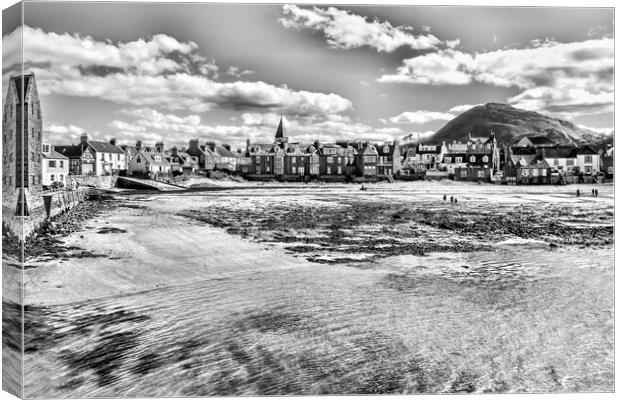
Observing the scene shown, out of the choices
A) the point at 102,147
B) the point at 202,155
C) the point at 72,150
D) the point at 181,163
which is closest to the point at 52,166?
the point at 72,150

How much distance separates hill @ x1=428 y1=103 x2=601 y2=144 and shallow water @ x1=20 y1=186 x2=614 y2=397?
1.21m

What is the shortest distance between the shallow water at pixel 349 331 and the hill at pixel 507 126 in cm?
121

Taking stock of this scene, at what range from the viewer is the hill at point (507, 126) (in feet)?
16.1

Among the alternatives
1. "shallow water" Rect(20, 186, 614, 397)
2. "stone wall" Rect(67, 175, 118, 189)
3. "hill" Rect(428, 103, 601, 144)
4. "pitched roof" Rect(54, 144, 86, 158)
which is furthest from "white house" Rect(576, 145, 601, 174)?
"pitched roof" Rect(54, 144, 86, 158)

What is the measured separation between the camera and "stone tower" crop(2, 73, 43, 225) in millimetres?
4070

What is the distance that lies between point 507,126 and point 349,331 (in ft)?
8.89

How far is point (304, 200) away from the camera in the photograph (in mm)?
5023

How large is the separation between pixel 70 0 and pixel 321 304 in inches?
141

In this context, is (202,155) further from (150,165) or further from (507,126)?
(507,126)

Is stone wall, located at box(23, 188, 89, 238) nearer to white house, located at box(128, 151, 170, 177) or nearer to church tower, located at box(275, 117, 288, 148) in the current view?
white house, located at box(128, 151, 170, 177)

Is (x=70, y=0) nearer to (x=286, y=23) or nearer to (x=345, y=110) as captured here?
(x=286, y=23)

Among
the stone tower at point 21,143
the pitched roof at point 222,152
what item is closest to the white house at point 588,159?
the pitched roof at point 222,152

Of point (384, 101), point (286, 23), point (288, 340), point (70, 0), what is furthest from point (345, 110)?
point (70, 0)

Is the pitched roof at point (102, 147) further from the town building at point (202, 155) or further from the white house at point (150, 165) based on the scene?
the town building at point (202, 155)
